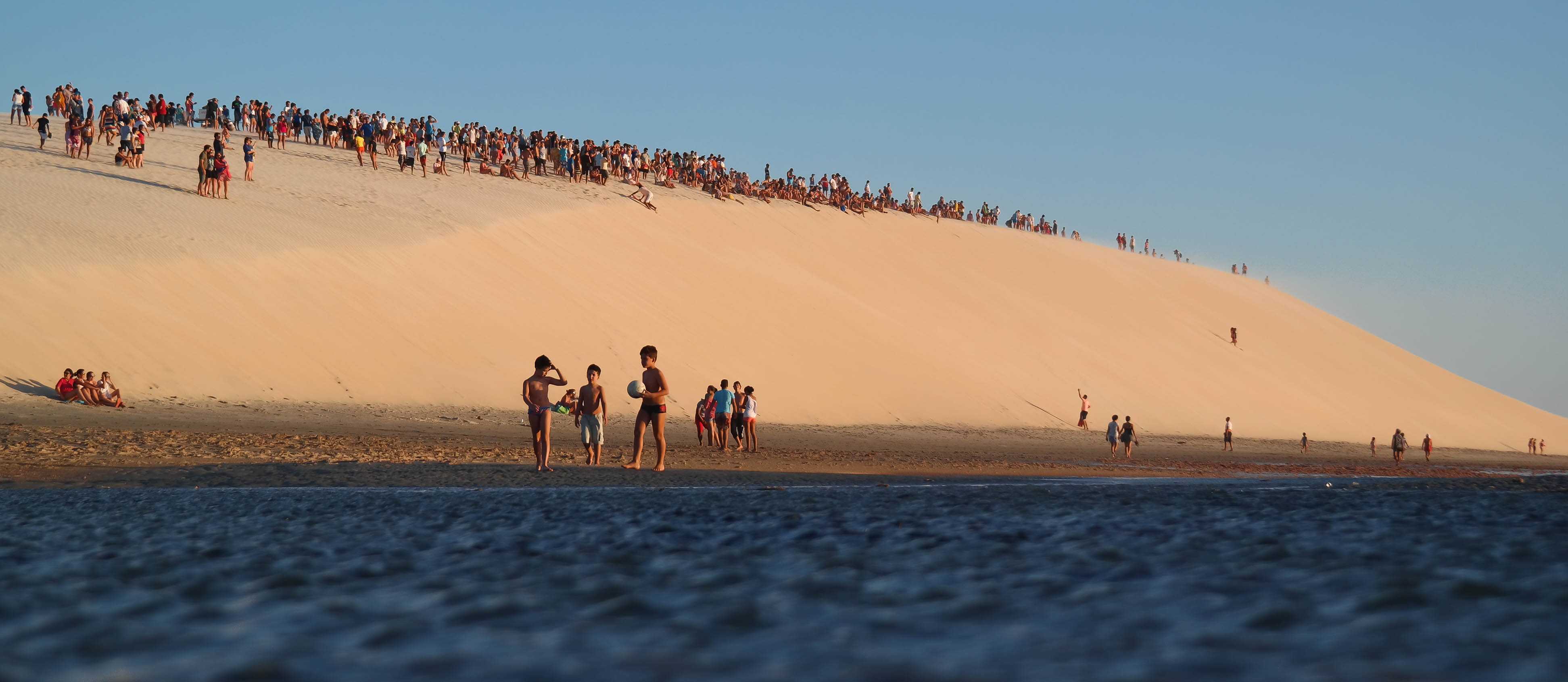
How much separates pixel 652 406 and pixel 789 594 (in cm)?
842

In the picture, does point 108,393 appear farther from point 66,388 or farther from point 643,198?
point 643,198

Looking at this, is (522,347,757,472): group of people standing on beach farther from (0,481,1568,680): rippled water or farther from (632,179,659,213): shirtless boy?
(632,179,659,213): shirtless boy

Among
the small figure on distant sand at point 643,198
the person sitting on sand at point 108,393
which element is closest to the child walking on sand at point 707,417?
the person sitting on sand at point 108,393

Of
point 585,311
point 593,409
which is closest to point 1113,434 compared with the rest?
point 585,311

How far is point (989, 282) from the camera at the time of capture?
149 feet

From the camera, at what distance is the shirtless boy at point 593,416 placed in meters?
13.4

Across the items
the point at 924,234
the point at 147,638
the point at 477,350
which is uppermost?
the point at 924,234

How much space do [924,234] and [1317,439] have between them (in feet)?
59.3

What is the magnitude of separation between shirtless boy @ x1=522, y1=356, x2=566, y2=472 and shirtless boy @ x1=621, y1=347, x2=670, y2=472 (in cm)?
82

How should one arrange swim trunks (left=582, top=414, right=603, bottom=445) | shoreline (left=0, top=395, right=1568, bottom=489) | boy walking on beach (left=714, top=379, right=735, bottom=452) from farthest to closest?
1. boy walking on beach (left=714, top=379, right=735, bottom=452)
2. swim trunks (left=582, top=414, right=603, bottom=445)
3. shoreline (left=0, top=395, right=1568, bottom=489)

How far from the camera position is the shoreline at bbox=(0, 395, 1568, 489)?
1091 centimetres

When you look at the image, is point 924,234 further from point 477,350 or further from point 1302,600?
point 1302,600

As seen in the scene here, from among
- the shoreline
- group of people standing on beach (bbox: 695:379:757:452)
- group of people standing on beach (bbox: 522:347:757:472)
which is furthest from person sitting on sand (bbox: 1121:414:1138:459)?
group of people standing on beach (bbox: 522:347:757:472)

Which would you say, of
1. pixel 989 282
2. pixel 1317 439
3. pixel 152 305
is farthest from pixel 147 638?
pixel 989 282
